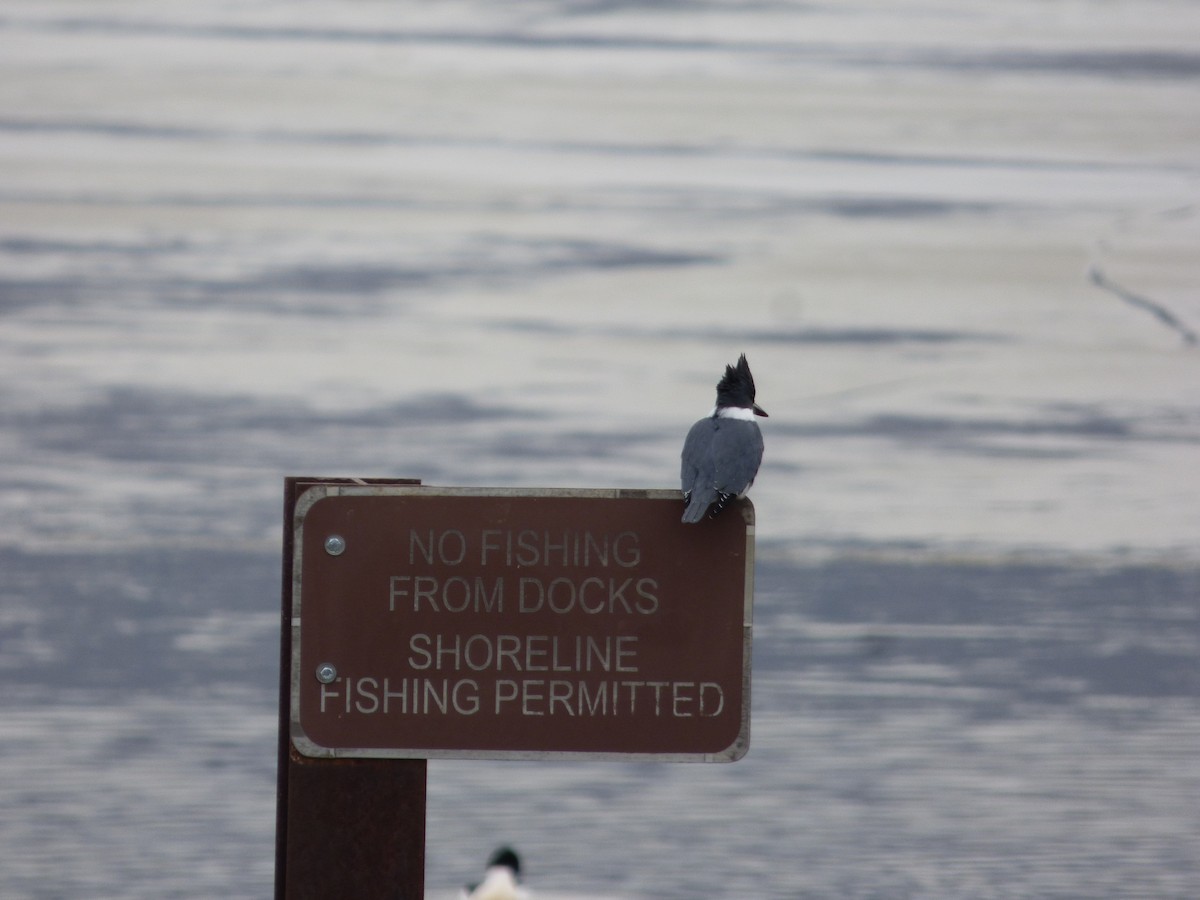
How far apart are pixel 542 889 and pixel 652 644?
249cm

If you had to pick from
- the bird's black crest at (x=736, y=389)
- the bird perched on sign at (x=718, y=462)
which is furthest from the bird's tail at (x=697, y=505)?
the bird's black crest at (x=736, y=389)

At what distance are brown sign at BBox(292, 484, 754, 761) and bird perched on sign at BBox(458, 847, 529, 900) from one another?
514 millimetres

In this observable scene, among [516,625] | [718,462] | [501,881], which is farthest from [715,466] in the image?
[501,881]

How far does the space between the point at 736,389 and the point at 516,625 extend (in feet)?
2.97

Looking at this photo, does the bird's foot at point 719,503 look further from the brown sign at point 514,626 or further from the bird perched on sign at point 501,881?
the bird perched on sign at point 501,881

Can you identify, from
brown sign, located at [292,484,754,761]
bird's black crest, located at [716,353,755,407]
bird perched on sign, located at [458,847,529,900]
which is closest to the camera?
brown sign, located at [292,484,754,761]

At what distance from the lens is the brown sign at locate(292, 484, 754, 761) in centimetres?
222

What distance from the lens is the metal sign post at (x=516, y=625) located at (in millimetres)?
2223

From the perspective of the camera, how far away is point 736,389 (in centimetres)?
299

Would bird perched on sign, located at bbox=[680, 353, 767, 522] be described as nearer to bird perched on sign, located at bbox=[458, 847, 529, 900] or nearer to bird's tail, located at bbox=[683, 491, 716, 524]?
bird's tail, located at bbox=[683, 491, 716, 524]

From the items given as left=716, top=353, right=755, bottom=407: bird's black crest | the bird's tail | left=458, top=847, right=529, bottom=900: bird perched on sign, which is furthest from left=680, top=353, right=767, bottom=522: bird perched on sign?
left=458, top=847, right=529, bottom=900: bird perched on sign

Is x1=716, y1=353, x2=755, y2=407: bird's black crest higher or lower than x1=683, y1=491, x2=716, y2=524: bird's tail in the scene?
higher

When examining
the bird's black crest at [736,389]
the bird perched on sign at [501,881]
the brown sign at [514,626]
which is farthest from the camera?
the bird's black crest at [736,389]

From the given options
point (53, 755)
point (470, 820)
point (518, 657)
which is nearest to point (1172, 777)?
point (470, 820)
